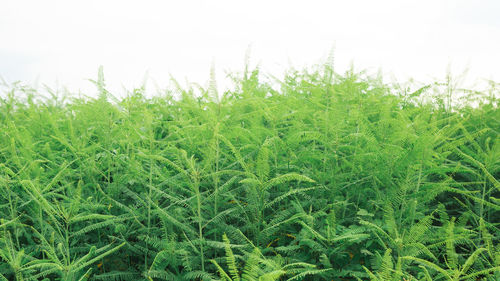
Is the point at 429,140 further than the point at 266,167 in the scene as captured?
Yes

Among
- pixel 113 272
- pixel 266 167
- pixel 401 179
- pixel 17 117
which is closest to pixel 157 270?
pixel 113 272

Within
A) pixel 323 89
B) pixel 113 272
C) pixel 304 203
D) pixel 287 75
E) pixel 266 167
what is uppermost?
pixel 287 75

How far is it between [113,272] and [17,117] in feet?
9.57

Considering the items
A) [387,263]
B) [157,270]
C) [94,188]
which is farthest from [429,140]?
[94,188]

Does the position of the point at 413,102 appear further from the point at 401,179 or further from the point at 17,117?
the point at 17,117

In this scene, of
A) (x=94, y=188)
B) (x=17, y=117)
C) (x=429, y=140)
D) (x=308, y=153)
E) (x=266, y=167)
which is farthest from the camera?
(x=17, y=117)

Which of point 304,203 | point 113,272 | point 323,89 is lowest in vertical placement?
point 113,272

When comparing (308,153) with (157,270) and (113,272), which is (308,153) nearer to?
(157,270)

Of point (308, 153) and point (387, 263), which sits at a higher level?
point (308, 153)

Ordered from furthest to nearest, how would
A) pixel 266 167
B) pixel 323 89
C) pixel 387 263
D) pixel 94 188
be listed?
pixel 323 89
pixel 94 188
pixel 266 167
pixel 387 263

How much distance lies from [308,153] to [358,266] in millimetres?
779

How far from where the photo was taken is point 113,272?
2512mm

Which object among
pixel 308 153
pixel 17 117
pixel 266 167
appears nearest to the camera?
pixel 266 167

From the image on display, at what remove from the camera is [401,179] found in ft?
8.30
